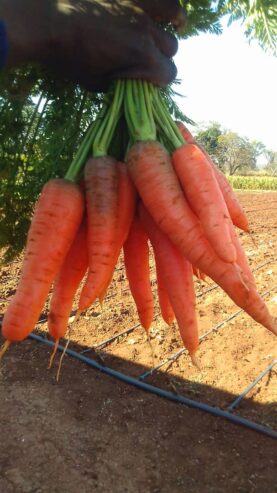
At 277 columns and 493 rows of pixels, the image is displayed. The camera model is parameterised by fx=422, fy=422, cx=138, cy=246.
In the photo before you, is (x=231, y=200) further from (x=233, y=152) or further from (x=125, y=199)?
(x=233, y=152)

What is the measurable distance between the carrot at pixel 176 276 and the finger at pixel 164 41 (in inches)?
14.5

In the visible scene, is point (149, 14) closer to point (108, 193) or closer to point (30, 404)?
point (108, 193)

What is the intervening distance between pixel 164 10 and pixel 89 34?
181 millimetres

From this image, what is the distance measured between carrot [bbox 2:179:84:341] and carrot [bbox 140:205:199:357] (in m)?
0.19

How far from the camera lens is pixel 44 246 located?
3.45ft

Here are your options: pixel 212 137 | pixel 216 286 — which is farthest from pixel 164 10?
pixel 212 137

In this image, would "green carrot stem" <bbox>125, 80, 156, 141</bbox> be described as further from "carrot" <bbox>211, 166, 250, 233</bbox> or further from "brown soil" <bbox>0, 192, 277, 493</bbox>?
"brown soil" <bbox>0, 192, 277, 493</bbox>

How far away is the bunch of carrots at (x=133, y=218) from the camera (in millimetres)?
929

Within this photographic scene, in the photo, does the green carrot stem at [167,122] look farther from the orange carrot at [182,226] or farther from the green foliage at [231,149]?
the green foliage at [231,149]

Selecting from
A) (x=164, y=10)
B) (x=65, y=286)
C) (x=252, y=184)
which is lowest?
(x=65, y=286)

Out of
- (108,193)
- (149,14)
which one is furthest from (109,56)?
(108,193)

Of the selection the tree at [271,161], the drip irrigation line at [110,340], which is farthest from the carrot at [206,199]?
the tree at [271,161]

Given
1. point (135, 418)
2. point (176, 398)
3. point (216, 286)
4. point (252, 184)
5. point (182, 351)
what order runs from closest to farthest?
point (135, 418)
point (176, 398)
point (182, 351)
point (216, 286)
point (252, 184)

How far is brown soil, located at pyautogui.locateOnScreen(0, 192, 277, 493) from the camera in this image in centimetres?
278
